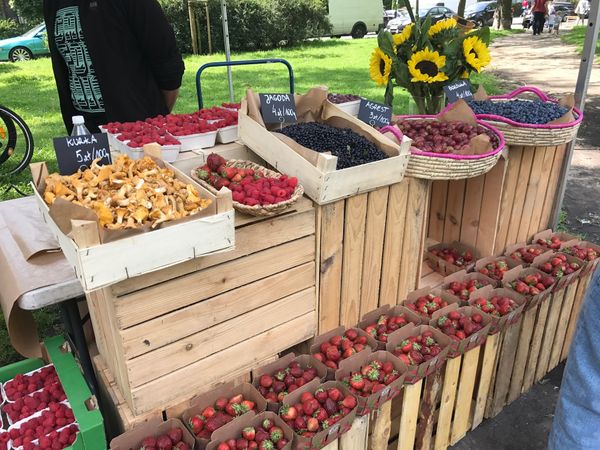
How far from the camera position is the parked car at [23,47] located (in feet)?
47.3

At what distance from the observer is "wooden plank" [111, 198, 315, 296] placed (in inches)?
65.9

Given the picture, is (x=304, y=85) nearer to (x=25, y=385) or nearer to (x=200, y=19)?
(x=200, y=19)

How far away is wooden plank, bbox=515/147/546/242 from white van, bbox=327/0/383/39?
59.4 ft

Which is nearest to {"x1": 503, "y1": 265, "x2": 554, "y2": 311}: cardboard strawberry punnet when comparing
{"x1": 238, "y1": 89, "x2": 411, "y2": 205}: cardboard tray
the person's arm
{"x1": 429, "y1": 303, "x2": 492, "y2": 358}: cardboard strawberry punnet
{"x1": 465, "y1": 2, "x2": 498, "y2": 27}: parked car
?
{"x1": 429, "y1": 303, "x2": 492, "y2": 358}: cardboard strawberry punnet

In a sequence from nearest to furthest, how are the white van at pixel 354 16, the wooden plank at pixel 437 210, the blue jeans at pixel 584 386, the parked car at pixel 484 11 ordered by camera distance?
the blue jeans at pixel 584 386 → the wooden plank at pixel 437 210 → the white van at pixel 354 16 → the parked car at pixel 484 11

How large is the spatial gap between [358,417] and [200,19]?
51.4ft

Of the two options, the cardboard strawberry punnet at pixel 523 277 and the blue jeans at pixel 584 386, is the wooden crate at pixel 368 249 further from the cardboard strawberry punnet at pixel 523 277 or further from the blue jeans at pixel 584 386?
the blue jeans at pixel 584 386

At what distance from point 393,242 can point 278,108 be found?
83 cm

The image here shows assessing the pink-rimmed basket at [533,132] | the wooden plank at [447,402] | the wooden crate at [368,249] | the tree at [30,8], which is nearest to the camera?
the wooden crate at [368,249]

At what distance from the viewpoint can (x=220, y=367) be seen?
201 centimetres

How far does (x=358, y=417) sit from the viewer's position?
6.27ft

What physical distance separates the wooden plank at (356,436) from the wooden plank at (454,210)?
1.63 metres

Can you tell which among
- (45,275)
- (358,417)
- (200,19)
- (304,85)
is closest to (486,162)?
(358,417)

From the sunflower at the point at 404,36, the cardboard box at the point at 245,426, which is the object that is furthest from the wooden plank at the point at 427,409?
A: the sunflower at the point at 404,36
